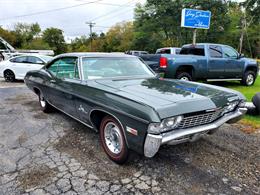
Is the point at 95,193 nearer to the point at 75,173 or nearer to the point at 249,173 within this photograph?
the point at 75,173

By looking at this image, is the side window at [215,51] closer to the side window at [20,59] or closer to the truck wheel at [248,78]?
the truck wheel at [248,78]

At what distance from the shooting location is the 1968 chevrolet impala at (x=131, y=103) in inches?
99.5

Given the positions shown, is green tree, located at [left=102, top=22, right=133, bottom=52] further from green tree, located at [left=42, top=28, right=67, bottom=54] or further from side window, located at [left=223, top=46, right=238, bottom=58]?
side window, located at [left=223, top=46, right=238, bottom=58]

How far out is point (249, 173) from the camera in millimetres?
2996

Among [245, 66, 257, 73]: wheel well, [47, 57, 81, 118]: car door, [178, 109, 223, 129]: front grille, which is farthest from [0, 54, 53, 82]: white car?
[178, 109, 223, 129]: front grille

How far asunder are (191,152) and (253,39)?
4869cm

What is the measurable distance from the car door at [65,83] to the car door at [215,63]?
255 inches

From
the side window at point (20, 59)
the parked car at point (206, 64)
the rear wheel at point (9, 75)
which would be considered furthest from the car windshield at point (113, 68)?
the rear wheel at point (9, 75)

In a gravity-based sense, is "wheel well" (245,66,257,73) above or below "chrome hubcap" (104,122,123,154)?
A: above

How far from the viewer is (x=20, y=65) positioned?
36.2 feet

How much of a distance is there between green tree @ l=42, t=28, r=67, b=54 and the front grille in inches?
2676

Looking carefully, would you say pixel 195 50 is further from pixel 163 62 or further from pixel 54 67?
pixel 54 67

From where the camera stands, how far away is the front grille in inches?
106

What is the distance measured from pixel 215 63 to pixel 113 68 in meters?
6.44
